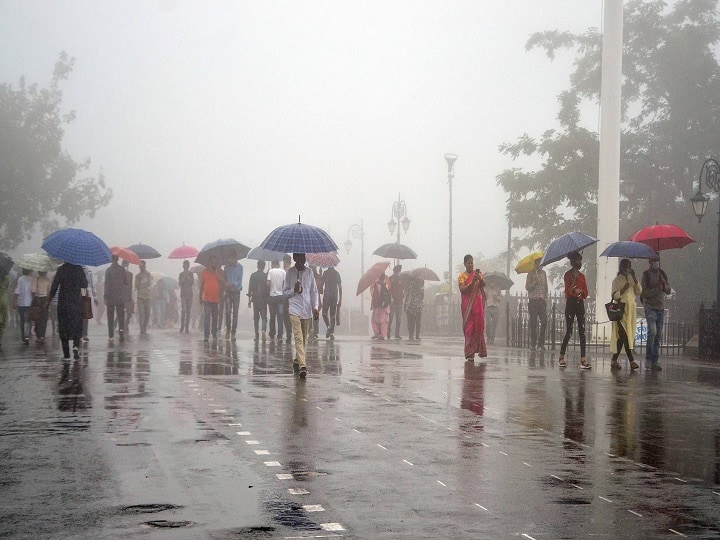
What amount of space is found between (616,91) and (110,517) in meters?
28.2

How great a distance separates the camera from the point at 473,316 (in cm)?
2073

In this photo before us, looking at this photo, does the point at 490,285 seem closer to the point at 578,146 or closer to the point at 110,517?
Result: the point at 578,146

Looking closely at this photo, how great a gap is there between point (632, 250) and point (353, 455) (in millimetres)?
13367

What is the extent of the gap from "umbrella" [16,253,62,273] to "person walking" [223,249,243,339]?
4.32m

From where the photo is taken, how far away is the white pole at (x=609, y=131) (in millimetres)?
32250

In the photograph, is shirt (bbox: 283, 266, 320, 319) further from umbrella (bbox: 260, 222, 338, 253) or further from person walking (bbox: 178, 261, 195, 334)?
person walking (bbox: 178, 261, 195, 334)

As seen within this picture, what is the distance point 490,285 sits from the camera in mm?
33438

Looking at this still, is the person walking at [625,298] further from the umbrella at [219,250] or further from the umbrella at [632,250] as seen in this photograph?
the umbrella at [219,250]

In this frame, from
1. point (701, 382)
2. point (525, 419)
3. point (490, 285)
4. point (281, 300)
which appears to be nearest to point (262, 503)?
point (525, 419)

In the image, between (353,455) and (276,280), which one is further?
(276,280)

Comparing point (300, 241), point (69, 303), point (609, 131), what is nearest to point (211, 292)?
point (69, 303)

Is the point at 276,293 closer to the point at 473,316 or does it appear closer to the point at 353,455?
the point at 473,316

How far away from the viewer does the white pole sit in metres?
32.2

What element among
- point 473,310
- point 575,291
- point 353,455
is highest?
point 575,291
